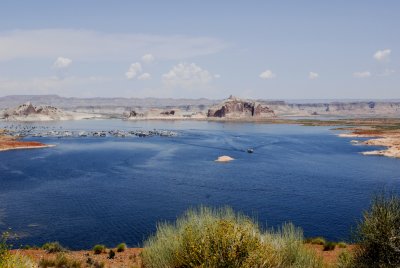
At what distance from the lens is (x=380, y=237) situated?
21.5m

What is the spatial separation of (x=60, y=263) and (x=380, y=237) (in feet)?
68.0

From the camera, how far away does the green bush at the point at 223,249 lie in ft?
59.4

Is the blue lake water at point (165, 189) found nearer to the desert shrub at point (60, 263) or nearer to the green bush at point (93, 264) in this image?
the green bush at point (93, 264)

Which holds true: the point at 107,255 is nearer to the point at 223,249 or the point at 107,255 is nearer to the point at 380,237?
the point at 223,249

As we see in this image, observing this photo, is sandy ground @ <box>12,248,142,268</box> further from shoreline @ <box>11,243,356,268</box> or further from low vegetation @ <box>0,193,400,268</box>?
low vegetation @ <box>0,193,400,268</box>

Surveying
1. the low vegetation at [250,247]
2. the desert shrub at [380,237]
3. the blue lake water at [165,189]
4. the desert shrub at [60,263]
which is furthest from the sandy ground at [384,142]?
the desert shrub at [60,263]

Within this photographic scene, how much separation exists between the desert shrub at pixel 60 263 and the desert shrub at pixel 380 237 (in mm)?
18563

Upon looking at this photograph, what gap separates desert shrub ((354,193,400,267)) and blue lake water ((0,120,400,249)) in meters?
19.2

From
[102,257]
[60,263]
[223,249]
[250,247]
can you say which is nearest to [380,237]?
[250,247]

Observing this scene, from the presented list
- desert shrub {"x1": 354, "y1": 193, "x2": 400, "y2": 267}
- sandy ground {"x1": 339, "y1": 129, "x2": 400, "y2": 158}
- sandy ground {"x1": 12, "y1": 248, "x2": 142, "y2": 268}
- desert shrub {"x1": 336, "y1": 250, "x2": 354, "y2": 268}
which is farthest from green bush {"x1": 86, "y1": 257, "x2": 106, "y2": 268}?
sandy ground {"x1": 339, "y1": 129, "x2": 400, "y2": 158}

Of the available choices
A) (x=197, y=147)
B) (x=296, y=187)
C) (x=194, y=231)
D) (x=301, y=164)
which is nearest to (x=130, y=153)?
(x=197, y=147)

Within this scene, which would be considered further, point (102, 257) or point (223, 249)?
point (102, 257)

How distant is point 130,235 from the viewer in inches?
1665

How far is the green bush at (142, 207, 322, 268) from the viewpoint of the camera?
18094mm
